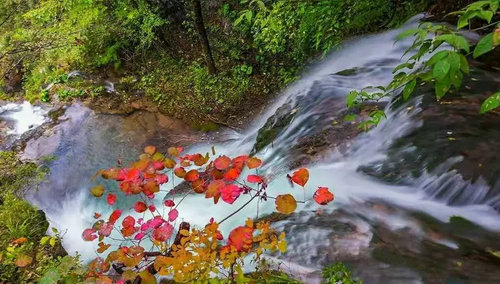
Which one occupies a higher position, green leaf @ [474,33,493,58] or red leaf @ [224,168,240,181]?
green leaf @ [474,33,493,58]

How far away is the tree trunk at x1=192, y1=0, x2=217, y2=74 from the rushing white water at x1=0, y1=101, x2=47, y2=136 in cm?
333

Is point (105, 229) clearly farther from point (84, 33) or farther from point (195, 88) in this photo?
point (84, 33)

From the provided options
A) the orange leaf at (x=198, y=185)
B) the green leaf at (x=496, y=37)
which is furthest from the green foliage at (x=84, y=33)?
the green leaf at (x=496, y=37)

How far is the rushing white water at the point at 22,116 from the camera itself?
7.24 m

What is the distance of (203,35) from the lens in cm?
634

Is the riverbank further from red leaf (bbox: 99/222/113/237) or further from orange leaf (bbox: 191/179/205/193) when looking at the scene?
red leaf (bbox: 99/222/113/237)

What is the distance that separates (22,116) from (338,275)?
7.27m

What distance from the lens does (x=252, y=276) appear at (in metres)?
2.92

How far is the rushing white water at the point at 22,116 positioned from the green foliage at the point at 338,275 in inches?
254

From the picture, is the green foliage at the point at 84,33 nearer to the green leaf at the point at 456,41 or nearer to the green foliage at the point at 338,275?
the green foliage at the point at 338,275

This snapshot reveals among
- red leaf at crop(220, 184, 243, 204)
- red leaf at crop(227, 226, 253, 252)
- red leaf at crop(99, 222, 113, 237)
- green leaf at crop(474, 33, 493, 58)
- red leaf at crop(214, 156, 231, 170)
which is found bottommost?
red leaf at crop(227, 226, 253, 252)

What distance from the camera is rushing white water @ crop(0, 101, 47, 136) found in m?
7.24

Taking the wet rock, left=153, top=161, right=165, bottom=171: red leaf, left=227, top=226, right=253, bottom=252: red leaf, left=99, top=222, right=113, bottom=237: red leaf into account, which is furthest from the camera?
left=153, top=161, right=165, bottom=171: red leaf

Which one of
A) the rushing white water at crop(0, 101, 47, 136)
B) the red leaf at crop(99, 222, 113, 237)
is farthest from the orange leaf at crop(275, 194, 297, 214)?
the rushing white water at crop(0, 101, 47, 136)
